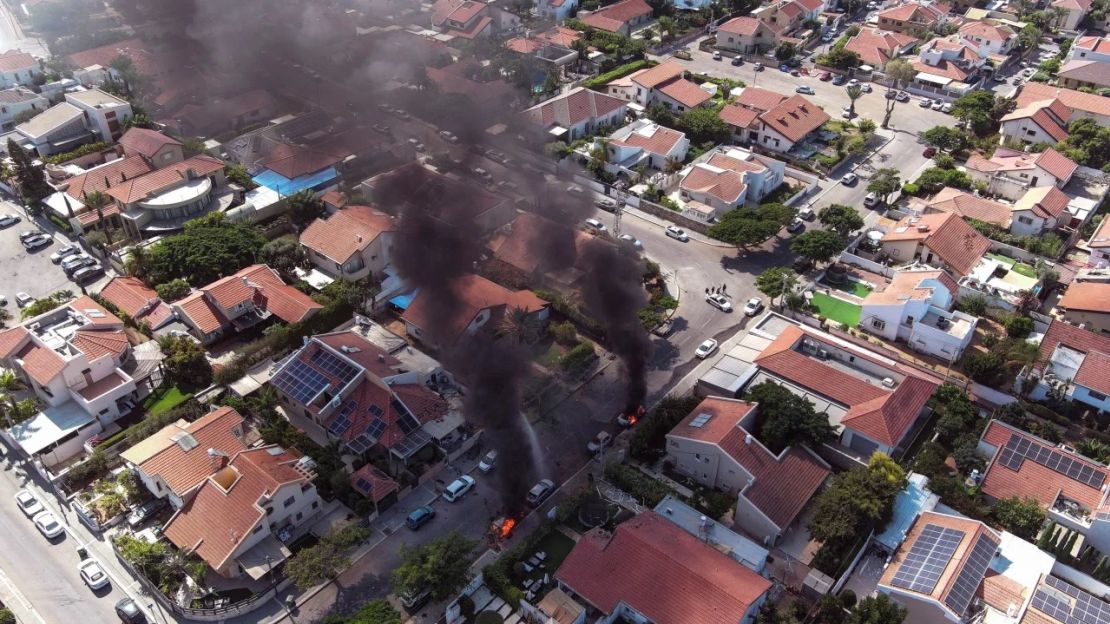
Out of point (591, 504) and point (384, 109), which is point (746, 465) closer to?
point (591, 504)

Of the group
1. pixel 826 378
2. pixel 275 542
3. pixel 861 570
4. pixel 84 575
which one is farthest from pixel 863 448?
pixel 84 575

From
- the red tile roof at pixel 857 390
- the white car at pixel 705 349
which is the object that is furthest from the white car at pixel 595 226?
the red tile roof at pixel 857 390

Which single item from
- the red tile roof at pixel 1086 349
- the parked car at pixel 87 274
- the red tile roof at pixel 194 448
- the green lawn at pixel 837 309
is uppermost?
the red tile roof at pixel 194 448

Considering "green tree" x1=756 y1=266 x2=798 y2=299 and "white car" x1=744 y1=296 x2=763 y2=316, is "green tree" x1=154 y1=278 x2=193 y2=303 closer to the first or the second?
"white car" x1=744 y1=296 x2=763 y2=316

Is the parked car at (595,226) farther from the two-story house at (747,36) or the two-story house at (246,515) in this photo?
the two-story house at (747,36)

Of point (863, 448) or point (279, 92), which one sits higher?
point (279, 92)

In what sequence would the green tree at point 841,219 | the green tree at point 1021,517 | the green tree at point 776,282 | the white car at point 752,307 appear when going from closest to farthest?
the green tree at point 1021,517 < the green tree at point 776,282 < the white car at point 752,307 < the green tree at point 841,219
